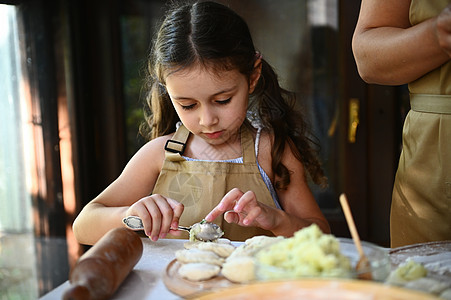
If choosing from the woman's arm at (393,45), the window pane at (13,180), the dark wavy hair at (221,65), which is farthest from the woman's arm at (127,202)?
the window pane at (13,180)

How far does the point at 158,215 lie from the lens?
111 centimetres

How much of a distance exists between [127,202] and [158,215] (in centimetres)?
47

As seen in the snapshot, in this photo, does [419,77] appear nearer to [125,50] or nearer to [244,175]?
[244,175]

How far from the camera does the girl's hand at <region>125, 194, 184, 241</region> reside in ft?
3.61

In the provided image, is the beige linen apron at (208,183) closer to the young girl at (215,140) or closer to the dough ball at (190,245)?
the young girl at (215,140)

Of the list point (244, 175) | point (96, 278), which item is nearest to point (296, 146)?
point (244, 175)

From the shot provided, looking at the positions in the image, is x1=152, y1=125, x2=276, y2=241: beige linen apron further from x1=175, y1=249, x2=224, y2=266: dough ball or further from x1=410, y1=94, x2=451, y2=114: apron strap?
x1=175, y1=249, x2=224, y2=266: dough ball

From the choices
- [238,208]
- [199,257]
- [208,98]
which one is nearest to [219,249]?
[199,257]

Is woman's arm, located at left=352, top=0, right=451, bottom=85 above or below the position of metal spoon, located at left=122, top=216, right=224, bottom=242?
above

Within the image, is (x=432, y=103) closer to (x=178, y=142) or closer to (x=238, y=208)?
(x=238, y=208)

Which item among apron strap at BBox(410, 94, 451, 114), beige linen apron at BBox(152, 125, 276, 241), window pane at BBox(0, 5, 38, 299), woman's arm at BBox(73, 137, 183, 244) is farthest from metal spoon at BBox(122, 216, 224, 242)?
window pane at BBox(0, 5, 38, 299)

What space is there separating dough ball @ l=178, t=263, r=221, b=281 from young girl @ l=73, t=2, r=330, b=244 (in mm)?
406

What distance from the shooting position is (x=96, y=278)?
0.75 metres

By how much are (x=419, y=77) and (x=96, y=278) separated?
91 cm
